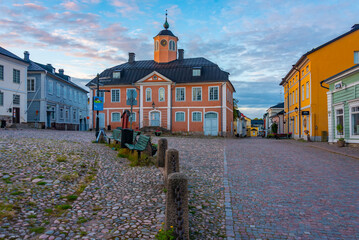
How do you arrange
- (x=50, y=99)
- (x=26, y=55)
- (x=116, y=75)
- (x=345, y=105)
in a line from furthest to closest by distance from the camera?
(x=26, y=55) < (x=50, y=99) < (x=116, y=75) < (x=345, y=105)

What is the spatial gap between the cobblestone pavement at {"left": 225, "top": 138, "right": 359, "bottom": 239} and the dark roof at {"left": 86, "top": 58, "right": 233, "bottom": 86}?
86.4ft

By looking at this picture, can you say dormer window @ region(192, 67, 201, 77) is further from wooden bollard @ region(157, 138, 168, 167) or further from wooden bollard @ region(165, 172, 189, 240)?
wooden bollard @ region(165, 172, 189, 240)

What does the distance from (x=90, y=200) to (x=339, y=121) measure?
1922cm

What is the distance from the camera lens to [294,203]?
564 cm

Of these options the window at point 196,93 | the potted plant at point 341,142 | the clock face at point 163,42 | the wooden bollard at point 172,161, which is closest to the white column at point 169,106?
the window at point 196,93

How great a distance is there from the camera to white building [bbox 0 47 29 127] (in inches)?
1161

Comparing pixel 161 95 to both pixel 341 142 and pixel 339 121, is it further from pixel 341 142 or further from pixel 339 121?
pixel 341 142

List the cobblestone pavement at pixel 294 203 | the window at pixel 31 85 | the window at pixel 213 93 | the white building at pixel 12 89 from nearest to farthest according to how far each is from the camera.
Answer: the cobblestone pavement at pixel 294 203 → the white building at pixel 12 89 → the window at pixel 213 93 → the window at pixel 31 85

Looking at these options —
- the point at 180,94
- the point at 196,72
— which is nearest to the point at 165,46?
the point at 196,72

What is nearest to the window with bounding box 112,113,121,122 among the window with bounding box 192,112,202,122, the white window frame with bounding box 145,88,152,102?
the white window frame with bounding box 145,88,152,102

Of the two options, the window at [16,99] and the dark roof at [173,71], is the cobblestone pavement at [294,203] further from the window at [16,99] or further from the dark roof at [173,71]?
the window at [16,99]

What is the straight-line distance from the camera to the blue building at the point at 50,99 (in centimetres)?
3706

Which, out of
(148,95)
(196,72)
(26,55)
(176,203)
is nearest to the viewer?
(176,203)

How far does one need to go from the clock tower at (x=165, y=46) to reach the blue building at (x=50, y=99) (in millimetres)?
14256
